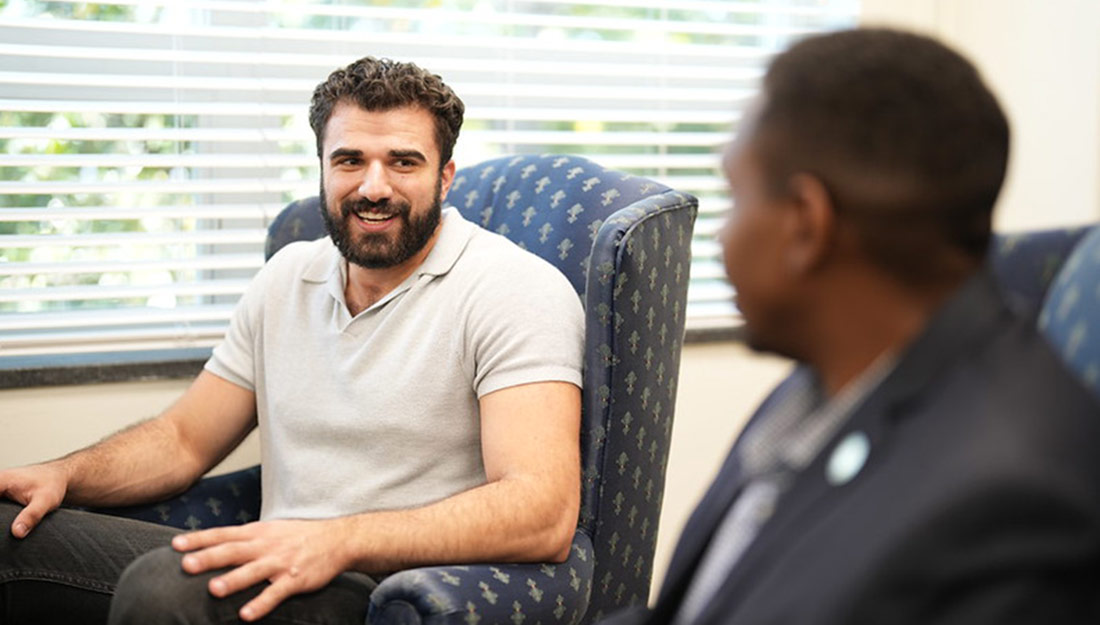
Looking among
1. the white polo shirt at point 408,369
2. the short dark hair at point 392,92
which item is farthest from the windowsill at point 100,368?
the short dark hair at point 392,92

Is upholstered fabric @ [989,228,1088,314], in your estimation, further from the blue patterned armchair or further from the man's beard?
the man's beard

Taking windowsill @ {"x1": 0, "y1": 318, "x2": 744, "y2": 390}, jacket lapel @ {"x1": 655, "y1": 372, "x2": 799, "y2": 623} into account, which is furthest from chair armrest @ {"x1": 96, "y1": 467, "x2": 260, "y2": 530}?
jacket lapel @ {"x1": 655, "y1": 372, "x2": 799, "y2": 623}

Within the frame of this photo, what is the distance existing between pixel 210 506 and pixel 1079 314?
136 centimetres

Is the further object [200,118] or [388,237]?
[200,118]

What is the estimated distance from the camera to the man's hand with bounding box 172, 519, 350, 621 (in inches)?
57.7

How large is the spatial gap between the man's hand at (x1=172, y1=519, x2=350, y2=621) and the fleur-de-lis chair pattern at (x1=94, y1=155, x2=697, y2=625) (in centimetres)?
14

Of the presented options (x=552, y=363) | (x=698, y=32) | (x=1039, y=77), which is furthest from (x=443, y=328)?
(x=1039, y=77)

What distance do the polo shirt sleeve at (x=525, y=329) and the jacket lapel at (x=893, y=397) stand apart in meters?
0.84

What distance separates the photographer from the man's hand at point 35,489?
175 cm

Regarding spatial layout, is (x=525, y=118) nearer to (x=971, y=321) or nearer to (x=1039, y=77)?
(x=1039, y=77)

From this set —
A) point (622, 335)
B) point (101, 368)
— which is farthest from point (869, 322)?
point (101, 368)

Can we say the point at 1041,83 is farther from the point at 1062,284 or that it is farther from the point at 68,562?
the point at 68,562

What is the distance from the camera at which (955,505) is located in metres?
Answer: 0.77

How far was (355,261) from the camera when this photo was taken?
6.27 feet
